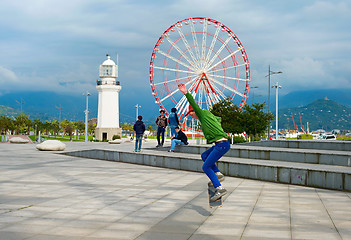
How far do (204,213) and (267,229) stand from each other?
4.17 ft


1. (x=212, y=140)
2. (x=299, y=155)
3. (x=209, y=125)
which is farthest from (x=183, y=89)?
(x=299, y=155)

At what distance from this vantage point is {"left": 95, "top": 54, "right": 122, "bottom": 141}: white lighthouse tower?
231 ft

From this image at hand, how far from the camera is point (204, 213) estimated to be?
19.7 feet

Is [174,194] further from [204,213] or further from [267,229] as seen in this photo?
[267,229]

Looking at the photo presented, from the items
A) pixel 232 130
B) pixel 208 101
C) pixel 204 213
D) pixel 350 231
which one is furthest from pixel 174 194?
pixel 208 101

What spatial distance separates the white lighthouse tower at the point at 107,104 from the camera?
70375 mm

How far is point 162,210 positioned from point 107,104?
217 feet

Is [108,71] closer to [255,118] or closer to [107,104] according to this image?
[107,104]

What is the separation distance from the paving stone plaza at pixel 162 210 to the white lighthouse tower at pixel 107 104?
61.1 metres

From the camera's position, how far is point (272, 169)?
9.75 metres

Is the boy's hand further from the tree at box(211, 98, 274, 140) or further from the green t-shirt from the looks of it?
the tree at box(211, 98, 274, 140)

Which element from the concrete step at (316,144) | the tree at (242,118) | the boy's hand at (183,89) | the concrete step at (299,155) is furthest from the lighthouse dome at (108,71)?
the boy's hand at (183,89)

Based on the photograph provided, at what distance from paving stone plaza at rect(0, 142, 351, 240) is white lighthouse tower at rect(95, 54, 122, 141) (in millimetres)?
61054

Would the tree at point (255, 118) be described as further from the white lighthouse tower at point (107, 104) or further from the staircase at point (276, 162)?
the white lighthouse tower at point (107, 104)
